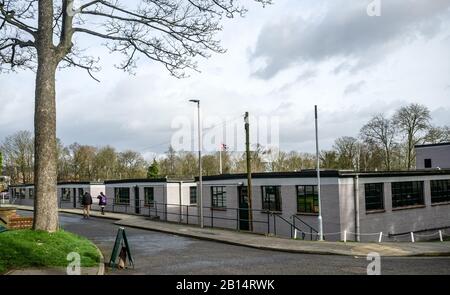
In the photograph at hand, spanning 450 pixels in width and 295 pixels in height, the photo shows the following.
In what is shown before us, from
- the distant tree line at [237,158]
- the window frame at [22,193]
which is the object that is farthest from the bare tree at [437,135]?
the window frame at [22,193]

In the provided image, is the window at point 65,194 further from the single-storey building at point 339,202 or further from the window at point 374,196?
the window at point 374,196

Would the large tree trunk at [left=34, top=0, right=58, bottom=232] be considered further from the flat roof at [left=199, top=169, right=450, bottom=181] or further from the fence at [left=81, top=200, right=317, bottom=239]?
the flat roof at [left=199, top=169, right=450, bottom=181]

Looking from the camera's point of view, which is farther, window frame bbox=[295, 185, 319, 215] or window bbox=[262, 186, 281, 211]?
window bbox=[262, 186, 281, 211]

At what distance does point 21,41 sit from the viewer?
15539 mm

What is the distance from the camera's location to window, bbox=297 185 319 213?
951 inches

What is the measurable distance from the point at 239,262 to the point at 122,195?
97.5ft

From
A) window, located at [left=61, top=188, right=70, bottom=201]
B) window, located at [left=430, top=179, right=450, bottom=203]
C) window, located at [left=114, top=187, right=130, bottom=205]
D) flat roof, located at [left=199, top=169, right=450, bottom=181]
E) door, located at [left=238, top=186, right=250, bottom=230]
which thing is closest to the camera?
flat roof, located at [left=199, top=169, right=450, bottom=181]

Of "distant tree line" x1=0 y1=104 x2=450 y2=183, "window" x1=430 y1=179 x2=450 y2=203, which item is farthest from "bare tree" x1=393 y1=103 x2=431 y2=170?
"window" x1=430 y1=179 x2=450 y2=203

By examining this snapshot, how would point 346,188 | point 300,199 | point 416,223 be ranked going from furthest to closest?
point 416,223 → point 300,199 → point 346,188

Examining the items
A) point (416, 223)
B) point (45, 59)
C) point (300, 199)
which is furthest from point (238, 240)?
point (416, 223)

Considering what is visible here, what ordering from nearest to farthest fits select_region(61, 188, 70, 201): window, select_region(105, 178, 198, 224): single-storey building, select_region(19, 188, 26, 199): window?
select_region(105, 178, 198, 224): single-storey building < select_region(61, 188, 70, 201): window < select_region(19, 188, 26, 199): window

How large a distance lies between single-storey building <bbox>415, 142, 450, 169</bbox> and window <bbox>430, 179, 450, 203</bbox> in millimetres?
15535

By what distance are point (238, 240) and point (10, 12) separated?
11476 millimetres
